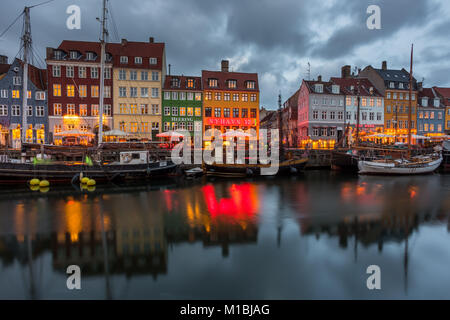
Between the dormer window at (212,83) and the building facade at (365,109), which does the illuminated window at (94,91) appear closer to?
the dormer window at (212,83)

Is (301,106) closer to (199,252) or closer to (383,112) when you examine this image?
(383,112)

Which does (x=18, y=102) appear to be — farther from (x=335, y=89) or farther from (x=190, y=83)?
(x=335, y=89)

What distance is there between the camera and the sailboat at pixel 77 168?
74.4 ft

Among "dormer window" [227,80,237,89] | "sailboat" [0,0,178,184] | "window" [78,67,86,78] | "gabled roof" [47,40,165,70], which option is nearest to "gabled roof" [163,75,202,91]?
"gabled roof" [47,40,165,70]

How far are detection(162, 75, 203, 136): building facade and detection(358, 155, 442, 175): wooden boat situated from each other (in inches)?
1044

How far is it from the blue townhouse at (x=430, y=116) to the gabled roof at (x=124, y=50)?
5136cm

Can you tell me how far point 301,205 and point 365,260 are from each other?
26.4 ft

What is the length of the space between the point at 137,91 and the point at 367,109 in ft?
136

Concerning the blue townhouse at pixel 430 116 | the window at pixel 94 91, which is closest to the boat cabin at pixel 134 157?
A: the window at pixel 94 91

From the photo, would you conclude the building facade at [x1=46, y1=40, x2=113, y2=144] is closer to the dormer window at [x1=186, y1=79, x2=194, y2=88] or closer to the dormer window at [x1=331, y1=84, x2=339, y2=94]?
the dormer window at [x1=186, y1=79, x2=194, y2=88]

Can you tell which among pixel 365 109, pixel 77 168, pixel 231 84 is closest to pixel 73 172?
pixel 77 168

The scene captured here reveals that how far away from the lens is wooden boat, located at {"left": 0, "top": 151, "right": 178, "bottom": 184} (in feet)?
74.2

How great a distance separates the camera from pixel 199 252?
944 centimetres

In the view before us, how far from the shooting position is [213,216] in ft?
46.2
